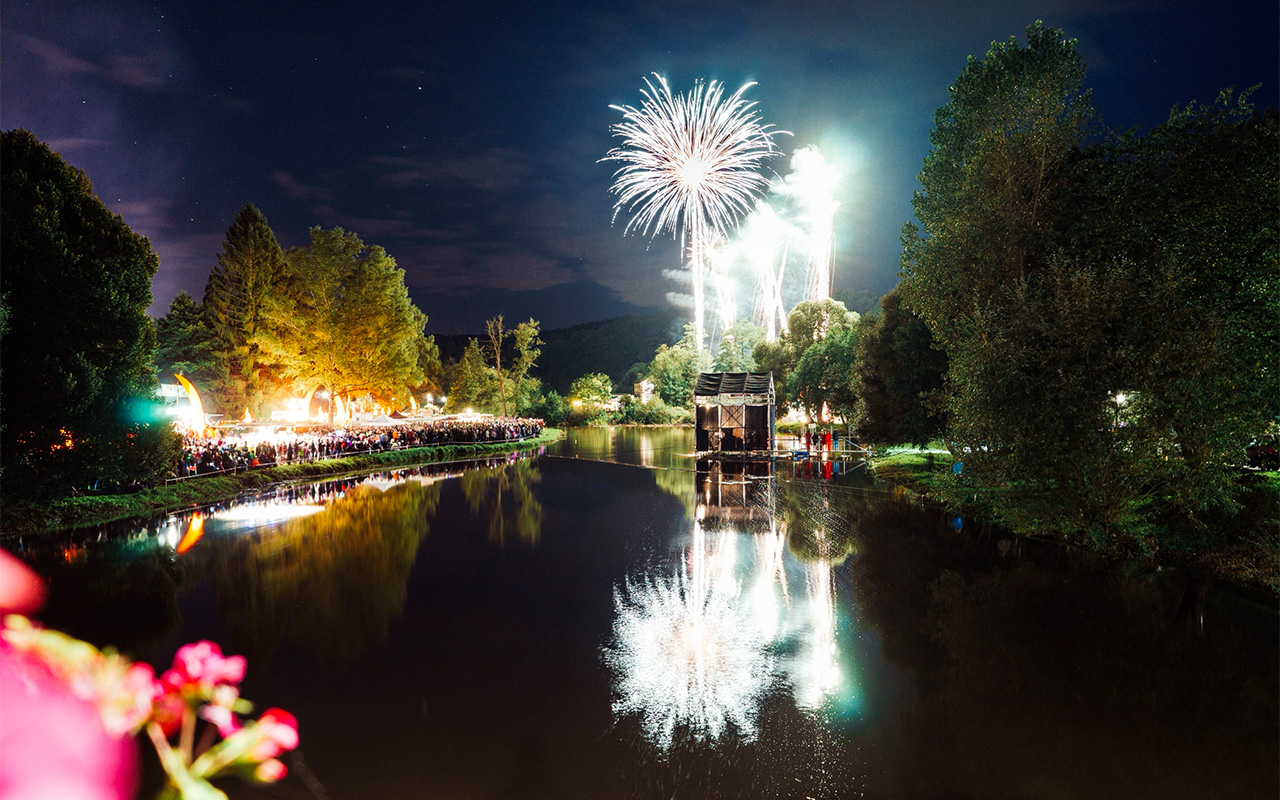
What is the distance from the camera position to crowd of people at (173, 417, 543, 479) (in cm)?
2424

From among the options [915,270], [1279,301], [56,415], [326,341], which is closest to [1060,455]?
[1279,301]

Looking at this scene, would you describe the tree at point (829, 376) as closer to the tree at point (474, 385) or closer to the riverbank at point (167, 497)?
the riverbank at point (167, 497)

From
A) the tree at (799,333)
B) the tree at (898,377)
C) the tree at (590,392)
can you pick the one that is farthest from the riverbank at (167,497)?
the tree at (590,392)

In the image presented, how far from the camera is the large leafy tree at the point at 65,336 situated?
52.3 feet

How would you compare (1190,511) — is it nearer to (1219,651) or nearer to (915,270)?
(1219,651)

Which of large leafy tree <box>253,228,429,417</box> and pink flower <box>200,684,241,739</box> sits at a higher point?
large leafy tree <box>253,228,429,417</box>

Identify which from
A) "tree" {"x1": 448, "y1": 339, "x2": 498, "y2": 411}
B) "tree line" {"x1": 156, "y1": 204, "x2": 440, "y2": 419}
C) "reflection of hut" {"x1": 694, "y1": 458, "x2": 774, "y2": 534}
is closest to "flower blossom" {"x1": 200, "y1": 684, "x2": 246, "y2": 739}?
"reflection of hut" {"x1": 694, "y1": 458, "x2": 774, "y2": 534}

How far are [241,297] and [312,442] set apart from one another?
32931mm

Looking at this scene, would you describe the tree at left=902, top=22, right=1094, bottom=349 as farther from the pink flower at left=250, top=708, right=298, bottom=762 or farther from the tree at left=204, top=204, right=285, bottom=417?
the tree at left=204, top=204, right=285, bottom=417

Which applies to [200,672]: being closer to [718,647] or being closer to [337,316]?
[718,647]

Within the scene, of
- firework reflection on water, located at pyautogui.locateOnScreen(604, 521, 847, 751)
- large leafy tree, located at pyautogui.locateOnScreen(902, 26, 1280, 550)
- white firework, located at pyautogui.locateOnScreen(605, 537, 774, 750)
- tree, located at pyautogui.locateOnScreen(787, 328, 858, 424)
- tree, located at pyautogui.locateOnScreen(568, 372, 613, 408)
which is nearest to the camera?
white firework, located at pyautogui.locateOnScreen(605, 537, 774, 750)

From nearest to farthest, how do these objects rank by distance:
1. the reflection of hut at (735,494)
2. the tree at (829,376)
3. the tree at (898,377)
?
the reflection of hut at (735,494) → the tree at (898,377) → the tree at (829,376)

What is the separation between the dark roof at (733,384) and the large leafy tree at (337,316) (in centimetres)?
2322

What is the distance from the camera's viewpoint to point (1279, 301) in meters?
12.8
